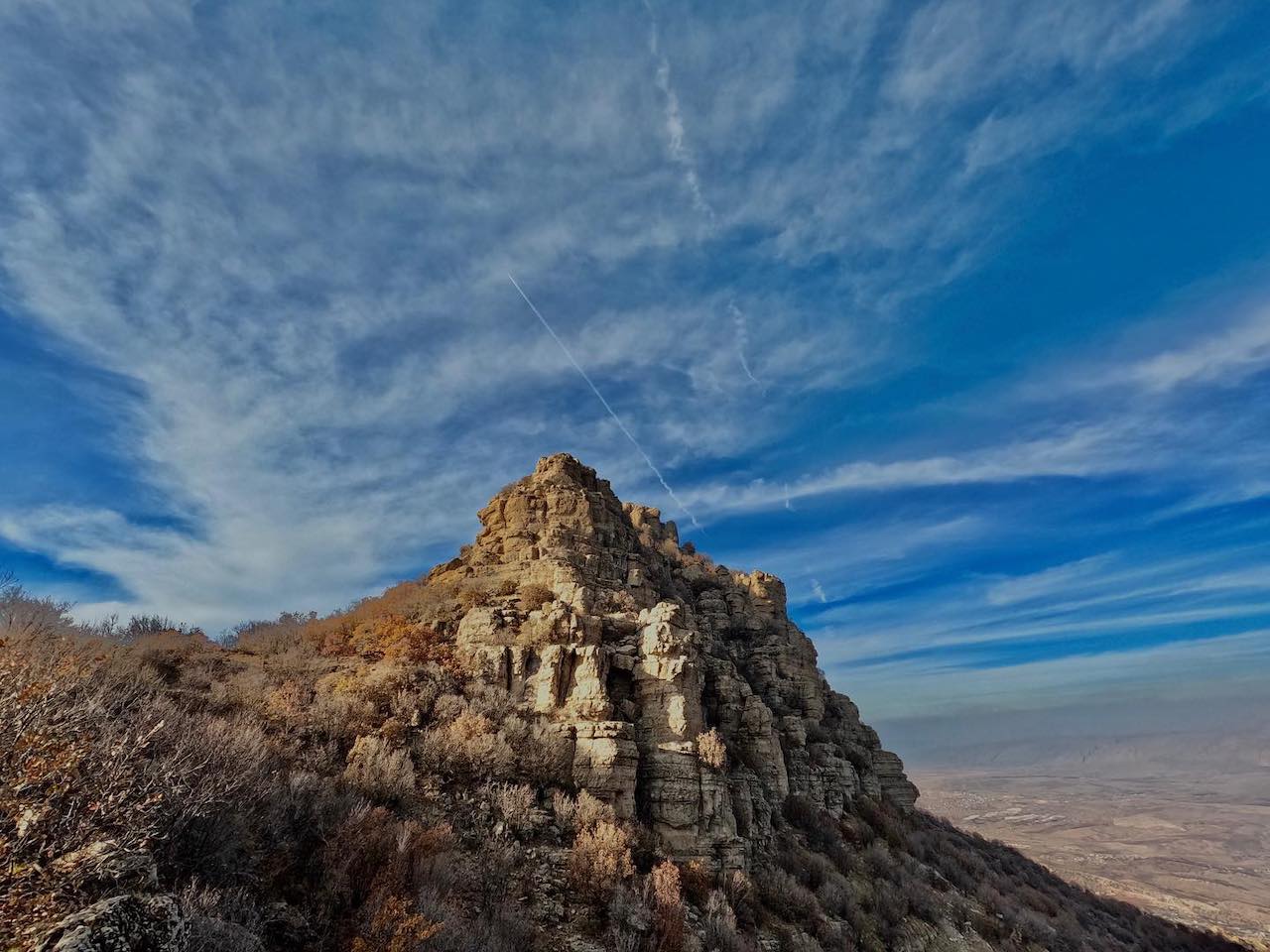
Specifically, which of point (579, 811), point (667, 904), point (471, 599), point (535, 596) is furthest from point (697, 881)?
point (471, 599)

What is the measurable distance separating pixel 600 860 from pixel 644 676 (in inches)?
251

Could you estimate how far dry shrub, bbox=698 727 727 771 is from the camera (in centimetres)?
1800

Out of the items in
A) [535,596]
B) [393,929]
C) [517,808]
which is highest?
[535,596]

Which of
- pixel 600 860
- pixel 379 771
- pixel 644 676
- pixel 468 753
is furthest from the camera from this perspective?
pixel 644 676

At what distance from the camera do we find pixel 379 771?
1455cm

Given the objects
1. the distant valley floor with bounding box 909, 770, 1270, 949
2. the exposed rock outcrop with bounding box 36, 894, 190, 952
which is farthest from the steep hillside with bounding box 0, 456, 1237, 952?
the distant valley floor with bounding box 909, 770, 1270, 949

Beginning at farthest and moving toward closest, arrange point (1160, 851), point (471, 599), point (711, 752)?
point (1160, 851)
point (471, 599)
point (711, 752)

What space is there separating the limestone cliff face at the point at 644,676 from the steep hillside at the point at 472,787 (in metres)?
0.11

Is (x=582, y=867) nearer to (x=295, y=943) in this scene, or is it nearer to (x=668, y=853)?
(x=668, y=853)

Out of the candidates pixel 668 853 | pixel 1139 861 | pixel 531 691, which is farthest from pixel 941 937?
pixel 1139 861

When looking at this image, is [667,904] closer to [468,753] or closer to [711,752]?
[711,752]

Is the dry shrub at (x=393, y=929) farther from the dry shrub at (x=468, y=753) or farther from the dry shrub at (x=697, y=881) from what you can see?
the dry shrub at (x=697, y=881)

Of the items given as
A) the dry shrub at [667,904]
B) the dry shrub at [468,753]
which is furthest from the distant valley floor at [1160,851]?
the dry shrub at [468,753]

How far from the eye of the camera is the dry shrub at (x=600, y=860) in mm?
13461
